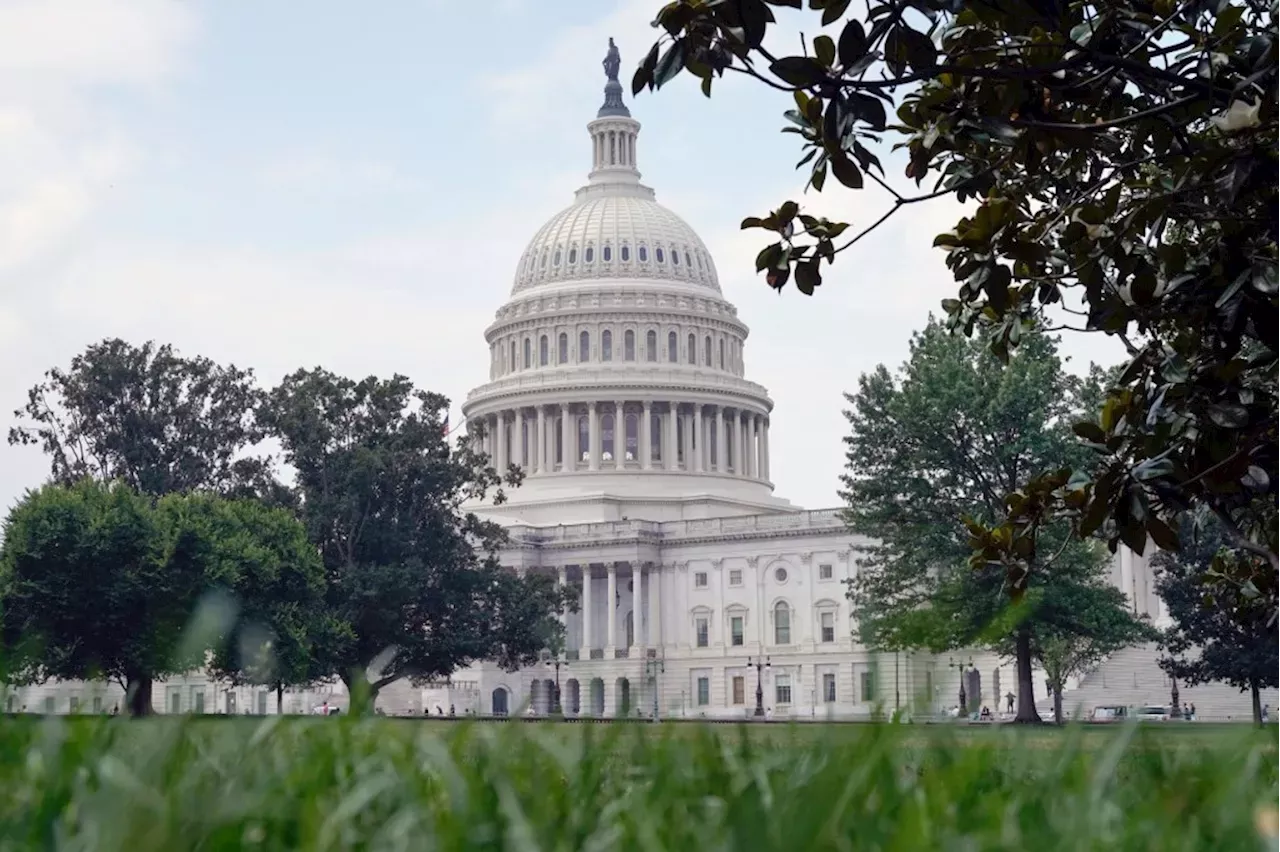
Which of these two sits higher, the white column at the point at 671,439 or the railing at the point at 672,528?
the white column at the point at 671,439

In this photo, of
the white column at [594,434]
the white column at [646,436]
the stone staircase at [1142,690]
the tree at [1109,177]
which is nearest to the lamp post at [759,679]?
the stone staircase at [1142,690]

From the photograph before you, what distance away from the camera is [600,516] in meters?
138

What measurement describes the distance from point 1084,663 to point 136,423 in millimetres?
53865

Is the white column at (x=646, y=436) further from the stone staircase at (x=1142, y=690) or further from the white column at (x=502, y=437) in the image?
the stone staircase at (x=1142, y=690)

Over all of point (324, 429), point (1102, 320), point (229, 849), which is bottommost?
point (229, 849)

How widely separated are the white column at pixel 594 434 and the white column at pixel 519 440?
608 centimetres

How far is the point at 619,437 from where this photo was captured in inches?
5738

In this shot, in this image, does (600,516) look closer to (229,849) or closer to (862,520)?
(862,520)

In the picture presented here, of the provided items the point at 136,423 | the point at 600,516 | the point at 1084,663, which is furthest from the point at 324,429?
the point at 600,516

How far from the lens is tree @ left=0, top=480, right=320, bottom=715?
62938 mm

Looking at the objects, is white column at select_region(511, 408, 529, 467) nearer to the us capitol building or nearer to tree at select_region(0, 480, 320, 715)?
the us capitol building

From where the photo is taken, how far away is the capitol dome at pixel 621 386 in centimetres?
14275

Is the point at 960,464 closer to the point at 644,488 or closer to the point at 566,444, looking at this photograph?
the point at 644,488

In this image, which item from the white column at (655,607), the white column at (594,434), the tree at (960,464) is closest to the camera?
the tree at (960,464)
